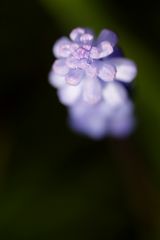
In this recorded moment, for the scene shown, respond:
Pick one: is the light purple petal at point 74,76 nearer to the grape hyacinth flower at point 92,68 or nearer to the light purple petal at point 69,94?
the grape hyacinth flower at point 92,68

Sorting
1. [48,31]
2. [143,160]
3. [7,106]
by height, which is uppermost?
[48,31]

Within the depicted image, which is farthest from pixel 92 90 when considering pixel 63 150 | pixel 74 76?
pixel 63 150

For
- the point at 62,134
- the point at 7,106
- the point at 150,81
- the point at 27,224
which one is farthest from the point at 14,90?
the point at 150,81

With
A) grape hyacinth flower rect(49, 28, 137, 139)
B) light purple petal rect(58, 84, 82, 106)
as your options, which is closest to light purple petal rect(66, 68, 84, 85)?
grape hyacinth flower rect(49, 28, 137, 139)

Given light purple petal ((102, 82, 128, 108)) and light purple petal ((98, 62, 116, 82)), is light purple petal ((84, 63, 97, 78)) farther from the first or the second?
light purple petal ((102, 82, 128, 108))

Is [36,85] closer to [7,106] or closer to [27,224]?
[7,106]

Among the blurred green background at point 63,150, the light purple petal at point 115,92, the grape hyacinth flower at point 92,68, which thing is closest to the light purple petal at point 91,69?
the grape hyacinth flower at point 92,68
